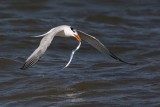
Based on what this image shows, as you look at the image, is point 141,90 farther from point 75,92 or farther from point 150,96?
point 75,92

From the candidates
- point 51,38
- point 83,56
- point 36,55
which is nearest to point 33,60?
point 36,55

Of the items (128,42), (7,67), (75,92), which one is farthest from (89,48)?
(75,92)

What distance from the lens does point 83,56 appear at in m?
12.9

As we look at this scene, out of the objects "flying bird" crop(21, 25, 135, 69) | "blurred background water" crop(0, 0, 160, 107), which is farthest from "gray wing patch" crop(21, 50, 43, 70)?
"blurred background water" crop(0, 0, 160, 107)

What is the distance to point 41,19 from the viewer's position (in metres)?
15.7

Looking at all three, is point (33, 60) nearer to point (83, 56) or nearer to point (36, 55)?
point (36, 55)

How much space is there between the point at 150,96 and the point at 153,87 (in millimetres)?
506

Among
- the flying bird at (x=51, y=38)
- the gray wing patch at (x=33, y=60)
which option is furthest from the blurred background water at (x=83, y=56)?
the gray wing patch at (x=33, y=60)

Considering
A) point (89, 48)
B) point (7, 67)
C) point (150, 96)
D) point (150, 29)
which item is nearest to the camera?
point (150, 96)

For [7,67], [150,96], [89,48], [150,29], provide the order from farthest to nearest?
[150,29]
[89,48]
[7,67]
[150,96]

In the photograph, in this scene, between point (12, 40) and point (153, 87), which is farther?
point (12, 40)

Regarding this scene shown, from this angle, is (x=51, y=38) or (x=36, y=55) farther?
(x=51, y=38)

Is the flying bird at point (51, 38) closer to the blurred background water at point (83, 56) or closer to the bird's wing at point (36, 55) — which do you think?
the bird's wing at point (36, 55)

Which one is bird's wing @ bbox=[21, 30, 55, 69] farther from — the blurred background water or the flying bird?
the blurred background water
